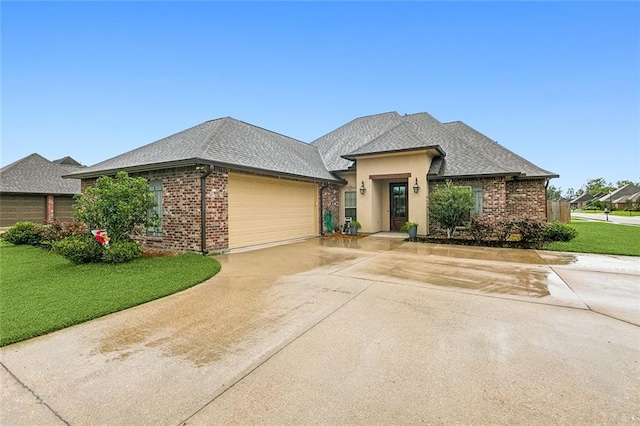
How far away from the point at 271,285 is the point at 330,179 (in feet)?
31.1

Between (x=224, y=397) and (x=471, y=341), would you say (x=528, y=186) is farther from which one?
(x=224, y=397)

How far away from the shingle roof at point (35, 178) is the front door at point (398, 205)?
65.6ft

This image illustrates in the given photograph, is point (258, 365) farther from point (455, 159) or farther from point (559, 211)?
point (559, 211)

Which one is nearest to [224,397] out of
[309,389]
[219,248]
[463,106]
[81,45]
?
[309,389]

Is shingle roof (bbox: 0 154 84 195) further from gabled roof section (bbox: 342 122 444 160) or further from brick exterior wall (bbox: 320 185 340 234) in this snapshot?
gabled roof section (bbox: 342 122 444 160)

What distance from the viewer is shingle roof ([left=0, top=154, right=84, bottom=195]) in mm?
18844

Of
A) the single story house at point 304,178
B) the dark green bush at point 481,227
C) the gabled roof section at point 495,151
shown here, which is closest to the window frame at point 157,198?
the single story house at point 304,178

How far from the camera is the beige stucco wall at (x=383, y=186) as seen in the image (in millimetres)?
13680

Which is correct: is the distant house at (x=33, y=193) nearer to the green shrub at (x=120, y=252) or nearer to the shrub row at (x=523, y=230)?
the green shrub at (x=120, y=252)

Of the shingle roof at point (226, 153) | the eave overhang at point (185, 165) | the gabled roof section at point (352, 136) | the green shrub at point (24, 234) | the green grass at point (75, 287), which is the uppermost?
the gabled roof section at point (352, 136)

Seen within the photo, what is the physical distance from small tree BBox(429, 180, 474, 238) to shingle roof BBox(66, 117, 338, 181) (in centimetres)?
524

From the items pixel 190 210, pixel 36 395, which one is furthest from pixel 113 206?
pixel 36 395

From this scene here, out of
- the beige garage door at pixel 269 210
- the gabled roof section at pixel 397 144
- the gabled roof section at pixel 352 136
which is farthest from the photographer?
the gabled roof section at pixel 352 136

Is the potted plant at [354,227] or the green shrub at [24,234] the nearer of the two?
the green shrub at [24,234]
